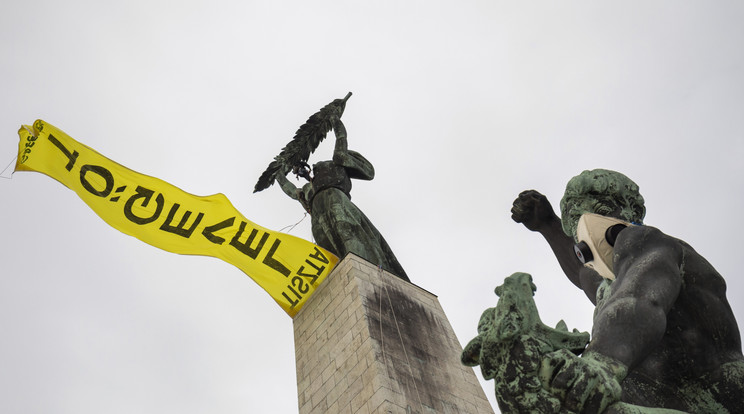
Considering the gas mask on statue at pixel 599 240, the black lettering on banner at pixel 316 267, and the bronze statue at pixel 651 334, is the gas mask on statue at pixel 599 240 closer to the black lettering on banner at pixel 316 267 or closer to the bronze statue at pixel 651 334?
the bronze statue at pixel 651 334

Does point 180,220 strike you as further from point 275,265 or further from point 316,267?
point 316,267

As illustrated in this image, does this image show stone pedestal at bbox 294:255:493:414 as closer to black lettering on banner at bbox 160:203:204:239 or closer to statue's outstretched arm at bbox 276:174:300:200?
black lettering on banner at bbox 160:203:204:239

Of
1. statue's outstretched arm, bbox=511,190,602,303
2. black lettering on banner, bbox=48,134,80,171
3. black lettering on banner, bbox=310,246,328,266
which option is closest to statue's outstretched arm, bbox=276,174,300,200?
black lettering on banner, bbox=310,246,328,266

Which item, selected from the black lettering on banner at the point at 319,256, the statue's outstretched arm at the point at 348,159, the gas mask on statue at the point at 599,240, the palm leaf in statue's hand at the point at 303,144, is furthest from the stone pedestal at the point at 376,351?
the gas mask on statue at the point at 599,240

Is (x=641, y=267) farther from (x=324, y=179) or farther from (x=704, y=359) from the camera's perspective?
(x=324, y=179)

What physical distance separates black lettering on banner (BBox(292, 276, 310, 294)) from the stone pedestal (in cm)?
15

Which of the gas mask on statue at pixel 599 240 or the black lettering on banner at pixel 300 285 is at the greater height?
the black lettering on banner at pixel 300 285

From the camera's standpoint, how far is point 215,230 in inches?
388

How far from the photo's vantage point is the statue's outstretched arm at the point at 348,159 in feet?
38.2

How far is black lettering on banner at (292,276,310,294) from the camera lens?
9688 mm

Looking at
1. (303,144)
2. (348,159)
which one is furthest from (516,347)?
(303,144)

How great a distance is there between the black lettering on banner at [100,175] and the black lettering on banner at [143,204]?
0.32 m

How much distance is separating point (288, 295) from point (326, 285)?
573 millimetres

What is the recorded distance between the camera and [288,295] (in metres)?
9.72
